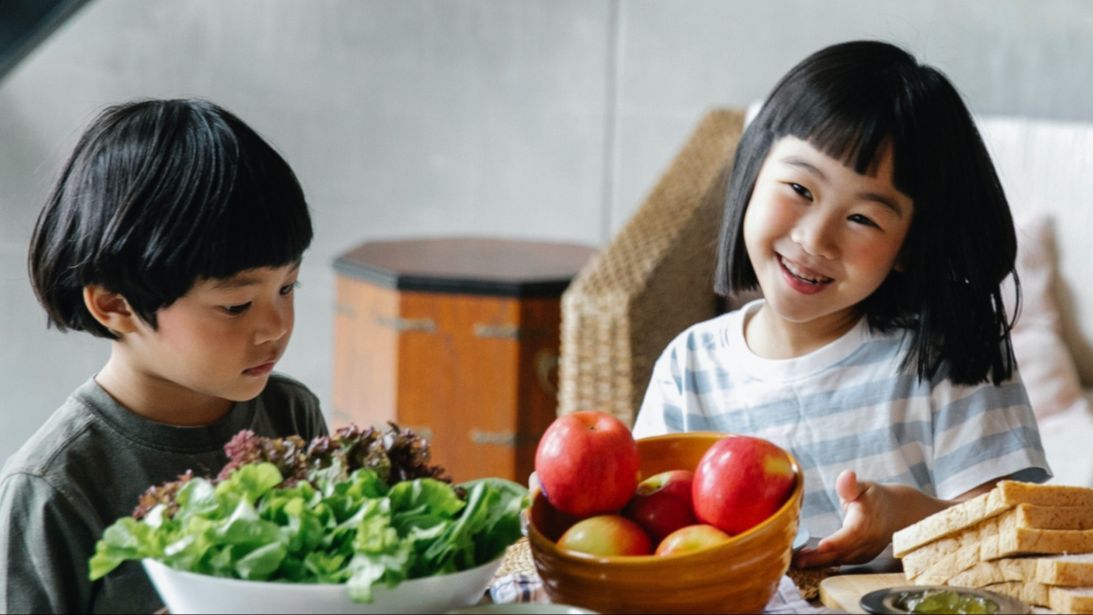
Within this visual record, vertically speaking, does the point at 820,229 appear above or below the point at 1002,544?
above

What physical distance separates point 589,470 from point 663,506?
0.08m

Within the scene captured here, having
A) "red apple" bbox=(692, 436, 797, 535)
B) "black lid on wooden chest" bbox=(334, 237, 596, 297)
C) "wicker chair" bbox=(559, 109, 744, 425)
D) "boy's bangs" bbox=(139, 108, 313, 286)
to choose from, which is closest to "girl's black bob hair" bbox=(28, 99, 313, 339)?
"boy's bangs" bbox=(139, 108, 313, 286)

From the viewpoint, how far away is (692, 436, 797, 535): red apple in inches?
46.0

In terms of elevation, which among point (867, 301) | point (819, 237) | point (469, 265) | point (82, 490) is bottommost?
point (469, 265)

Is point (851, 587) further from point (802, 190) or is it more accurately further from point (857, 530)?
point (802, 190)

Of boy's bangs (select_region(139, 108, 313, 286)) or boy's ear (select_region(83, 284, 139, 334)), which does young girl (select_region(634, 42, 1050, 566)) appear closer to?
boy's bangs (select_region(139, 108, 313, 286))

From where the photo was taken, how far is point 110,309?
144cm

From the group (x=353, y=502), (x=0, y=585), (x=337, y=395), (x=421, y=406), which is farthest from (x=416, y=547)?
(x=337, y=395)

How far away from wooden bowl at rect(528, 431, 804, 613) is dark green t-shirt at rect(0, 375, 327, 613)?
17.2 inches

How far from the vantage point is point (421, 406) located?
3.45 m

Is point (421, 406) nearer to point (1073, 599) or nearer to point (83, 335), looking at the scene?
point (83, 335)

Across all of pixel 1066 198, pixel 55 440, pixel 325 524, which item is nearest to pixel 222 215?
pixel 55 440

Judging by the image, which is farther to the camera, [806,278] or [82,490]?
[806,278]

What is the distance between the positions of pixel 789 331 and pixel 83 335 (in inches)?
106
